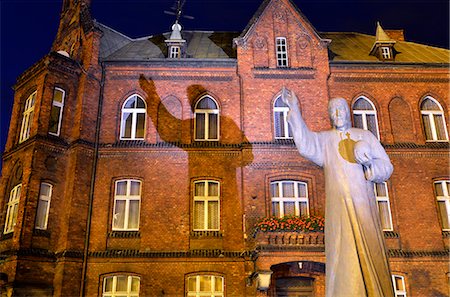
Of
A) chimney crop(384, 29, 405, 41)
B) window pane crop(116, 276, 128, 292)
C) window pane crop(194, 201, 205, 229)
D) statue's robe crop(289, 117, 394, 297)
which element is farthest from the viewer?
chimney crop(384, 29, 405, 41)

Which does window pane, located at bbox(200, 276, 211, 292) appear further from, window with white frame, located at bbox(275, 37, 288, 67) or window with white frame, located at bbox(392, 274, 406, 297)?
window with white frame, located at bbox(275, 37, 288, 67)

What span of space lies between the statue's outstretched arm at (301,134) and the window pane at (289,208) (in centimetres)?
1291

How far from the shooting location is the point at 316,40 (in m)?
20.2

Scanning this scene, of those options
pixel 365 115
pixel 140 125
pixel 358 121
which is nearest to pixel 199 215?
pixel 140 125

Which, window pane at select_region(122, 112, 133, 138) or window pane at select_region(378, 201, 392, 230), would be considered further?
window pane at select_region(122, 112, 133, 138)

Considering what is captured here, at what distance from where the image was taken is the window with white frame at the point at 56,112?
18.6m

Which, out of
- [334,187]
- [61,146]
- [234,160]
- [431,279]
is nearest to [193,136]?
[234,160]

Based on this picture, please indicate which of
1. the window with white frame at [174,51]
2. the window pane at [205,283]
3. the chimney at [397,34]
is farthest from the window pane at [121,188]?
the chimney at [397,34]

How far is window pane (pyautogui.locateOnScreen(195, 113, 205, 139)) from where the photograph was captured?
1934 cm

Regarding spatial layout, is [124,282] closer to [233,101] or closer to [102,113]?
[102,113]

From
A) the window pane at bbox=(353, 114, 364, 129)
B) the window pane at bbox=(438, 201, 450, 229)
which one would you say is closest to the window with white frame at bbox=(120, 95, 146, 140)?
the window pane at bbox=(353, 114, 364, 129)

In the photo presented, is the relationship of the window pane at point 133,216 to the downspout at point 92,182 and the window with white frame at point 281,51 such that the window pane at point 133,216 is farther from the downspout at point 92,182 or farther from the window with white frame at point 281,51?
the window with white frame at point 281,51

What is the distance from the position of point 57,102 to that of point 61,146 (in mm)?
1976

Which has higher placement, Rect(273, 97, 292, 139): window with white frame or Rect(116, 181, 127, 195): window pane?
Rect(273, 97, 292, 139): window with white frame
